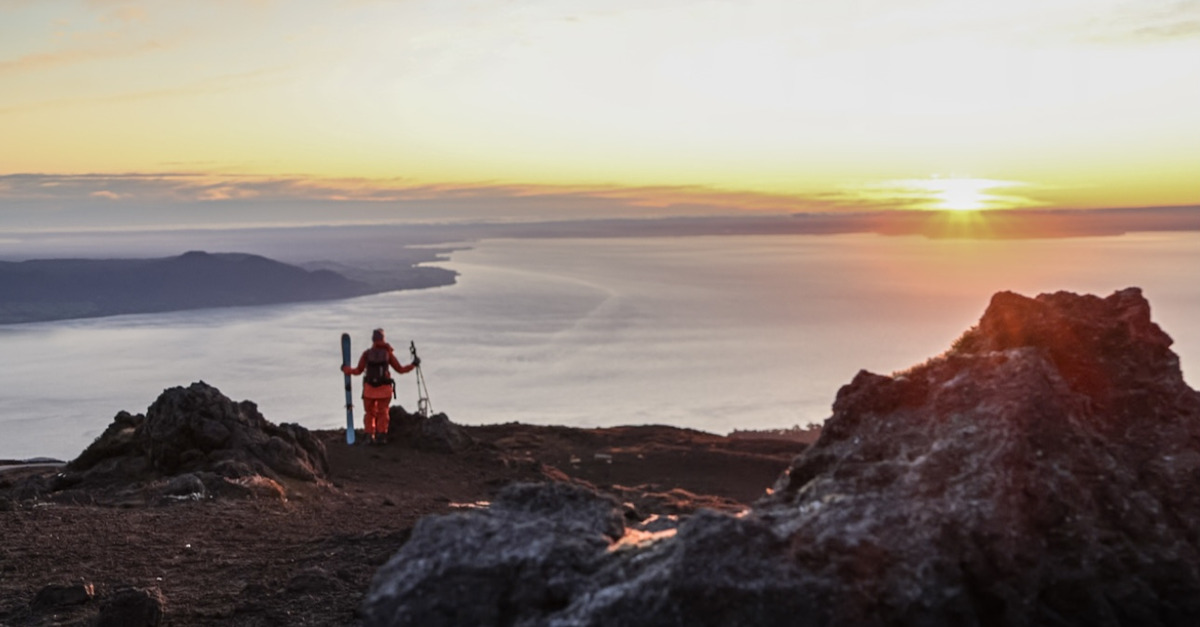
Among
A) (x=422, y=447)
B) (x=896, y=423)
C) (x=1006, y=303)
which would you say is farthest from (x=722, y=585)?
(x=422, y=447)

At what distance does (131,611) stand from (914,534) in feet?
16.2

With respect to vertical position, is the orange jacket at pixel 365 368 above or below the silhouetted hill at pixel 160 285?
above

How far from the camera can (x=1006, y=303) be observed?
15.4 ft

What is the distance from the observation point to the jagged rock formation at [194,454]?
33.5ft

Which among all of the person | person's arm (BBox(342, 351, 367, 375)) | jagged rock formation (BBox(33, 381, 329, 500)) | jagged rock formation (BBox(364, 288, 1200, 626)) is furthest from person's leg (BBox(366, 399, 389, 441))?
jagged rock formation (BBox(364, 288, 1200, 626))

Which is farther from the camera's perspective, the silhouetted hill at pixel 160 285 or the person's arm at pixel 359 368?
the silhouetted hill at pixel 160 285

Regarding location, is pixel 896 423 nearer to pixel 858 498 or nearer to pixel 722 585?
pixel 858 498

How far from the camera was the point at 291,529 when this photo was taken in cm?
847

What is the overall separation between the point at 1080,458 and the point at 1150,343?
1.23 meters

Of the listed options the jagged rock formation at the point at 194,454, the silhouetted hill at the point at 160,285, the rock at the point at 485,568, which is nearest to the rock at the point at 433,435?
the jagged rock formation at the point at 194,454

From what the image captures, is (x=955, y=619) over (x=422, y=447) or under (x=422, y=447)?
over

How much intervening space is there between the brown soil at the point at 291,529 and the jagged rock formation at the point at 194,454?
50 centimetres

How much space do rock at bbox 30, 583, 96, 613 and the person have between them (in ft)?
23.8

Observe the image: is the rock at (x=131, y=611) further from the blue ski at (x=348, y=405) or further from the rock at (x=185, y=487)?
the blue ski at (x=348, y=405)
